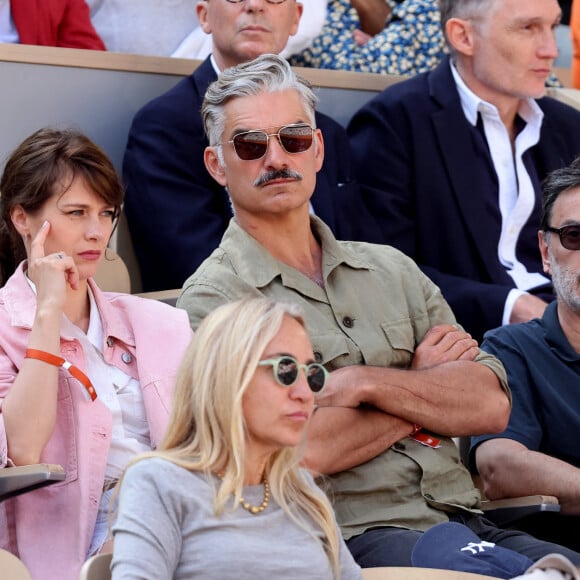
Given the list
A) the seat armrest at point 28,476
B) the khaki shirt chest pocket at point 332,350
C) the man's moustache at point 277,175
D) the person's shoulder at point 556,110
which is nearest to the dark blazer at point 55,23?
the man's moustache at point 277,175

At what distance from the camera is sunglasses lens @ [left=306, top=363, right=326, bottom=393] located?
2.32 metres

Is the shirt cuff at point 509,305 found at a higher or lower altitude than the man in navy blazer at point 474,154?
lower

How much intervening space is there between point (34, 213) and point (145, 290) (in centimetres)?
123

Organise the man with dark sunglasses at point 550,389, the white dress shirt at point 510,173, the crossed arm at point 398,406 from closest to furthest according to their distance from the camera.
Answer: the crossed arm at point 398,406 < the man with dark sunglasses at point 550,389 < the white dress shirt at point 510,173

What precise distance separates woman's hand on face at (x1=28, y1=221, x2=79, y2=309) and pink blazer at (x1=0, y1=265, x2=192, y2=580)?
0.09 meters

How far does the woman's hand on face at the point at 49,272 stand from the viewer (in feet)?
9.27

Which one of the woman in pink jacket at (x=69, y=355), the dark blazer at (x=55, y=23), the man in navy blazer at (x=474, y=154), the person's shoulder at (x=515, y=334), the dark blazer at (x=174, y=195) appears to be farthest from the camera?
the man in navy blazer at (x=474, y=154)

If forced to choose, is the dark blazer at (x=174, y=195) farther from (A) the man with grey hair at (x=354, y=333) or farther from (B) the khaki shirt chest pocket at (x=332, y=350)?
(B) the khaki shirt chest pocket at (x=332, y=350)

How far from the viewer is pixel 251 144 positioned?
3.42 meters

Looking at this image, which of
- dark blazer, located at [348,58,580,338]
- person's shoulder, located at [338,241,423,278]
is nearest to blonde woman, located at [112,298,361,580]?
person's shoulder, located at [338,241,423,278]

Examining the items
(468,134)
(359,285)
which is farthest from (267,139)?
(468,134)

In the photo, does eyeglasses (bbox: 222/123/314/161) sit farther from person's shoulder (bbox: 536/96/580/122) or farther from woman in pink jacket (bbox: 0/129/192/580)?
person's shoulder (bbox: 536/96/580/122)

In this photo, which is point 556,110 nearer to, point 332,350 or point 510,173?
point 510,173

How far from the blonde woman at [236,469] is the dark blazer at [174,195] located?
5.78ft
